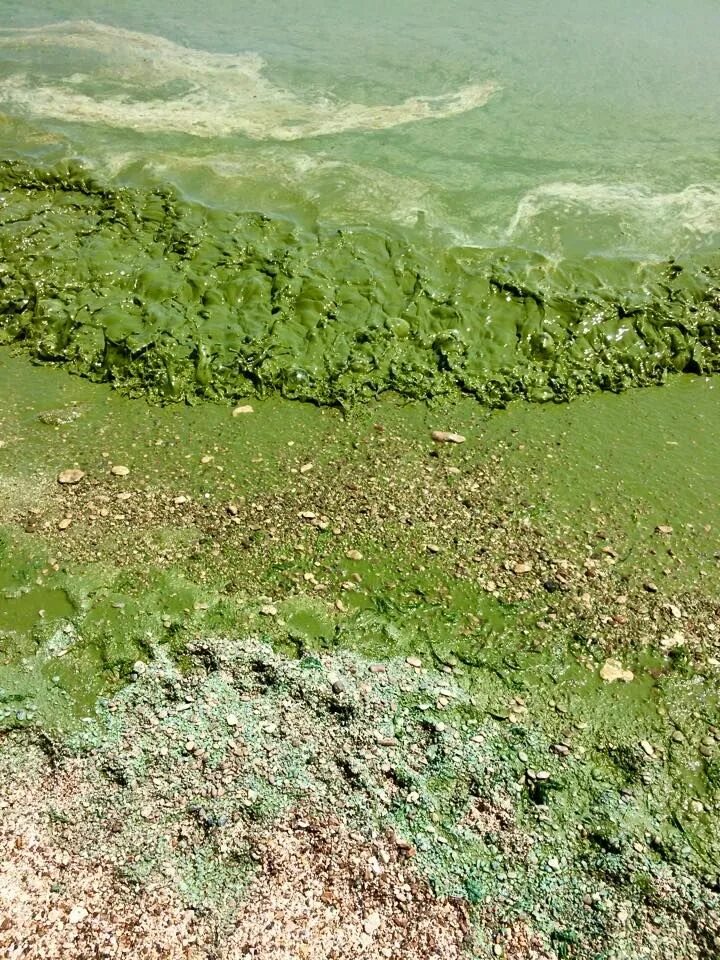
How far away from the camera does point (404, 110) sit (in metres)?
10.1

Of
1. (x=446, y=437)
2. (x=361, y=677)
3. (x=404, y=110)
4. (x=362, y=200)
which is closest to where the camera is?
(x=361, y=677)

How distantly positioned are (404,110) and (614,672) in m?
8.44

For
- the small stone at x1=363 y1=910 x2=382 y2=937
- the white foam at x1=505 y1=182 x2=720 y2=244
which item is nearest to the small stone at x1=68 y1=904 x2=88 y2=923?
the small stone at x1=363 y1=910 x2=382 y2=937

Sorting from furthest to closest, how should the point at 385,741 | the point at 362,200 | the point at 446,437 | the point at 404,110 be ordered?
the point at 404,110
the point at 362,200
the point at 446,437
the point at 385,741

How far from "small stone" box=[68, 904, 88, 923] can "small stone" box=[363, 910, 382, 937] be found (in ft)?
4.08

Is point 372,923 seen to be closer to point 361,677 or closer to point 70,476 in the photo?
point 361,677

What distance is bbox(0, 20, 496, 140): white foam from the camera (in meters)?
9.80

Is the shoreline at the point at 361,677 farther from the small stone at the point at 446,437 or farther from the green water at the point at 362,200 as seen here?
the green water at the point at 362,200

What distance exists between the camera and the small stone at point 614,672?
4309mm

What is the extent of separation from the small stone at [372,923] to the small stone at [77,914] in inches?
48.9

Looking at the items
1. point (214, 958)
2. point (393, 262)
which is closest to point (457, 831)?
point (214, 958)

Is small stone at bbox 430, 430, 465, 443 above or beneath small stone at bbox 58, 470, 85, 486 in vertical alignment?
above

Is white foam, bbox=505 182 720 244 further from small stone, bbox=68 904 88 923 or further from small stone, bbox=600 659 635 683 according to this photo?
small stone, bbox=68 904 88 923

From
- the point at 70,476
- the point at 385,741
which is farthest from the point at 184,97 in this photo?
the point at 385,741
